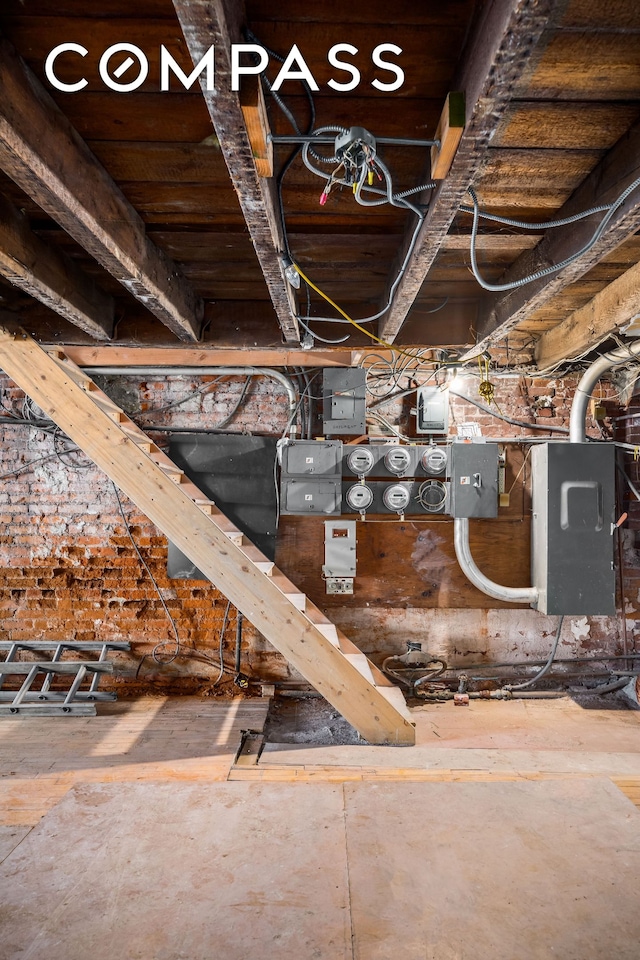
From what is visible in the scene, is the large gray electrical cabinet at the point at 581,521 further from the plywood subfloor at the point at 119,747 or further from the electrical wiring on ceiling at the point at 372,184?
the plywood subfloor at the point at 119,747

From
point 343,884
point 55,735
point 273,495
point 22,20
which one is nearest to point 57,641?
point 55,735

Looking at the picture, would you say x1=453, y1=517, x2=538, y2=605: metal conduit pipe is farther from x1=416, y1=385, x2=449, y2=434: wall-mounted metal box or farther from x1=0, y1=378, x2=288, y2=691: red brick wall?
x1=0, y1=378, x2=288, y2=691: red brick wall

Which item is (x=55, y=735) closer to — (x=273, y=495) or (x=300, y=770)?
(x=300, y=770)

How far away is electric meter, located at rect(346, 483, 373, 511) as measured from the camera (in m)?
3.44

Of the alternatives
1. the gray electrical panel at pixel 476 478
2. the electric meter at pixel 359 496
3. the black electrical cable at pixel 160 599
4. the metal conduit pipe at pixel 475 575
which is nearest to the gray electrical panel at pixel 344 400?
the electric meter at pixel 359 496

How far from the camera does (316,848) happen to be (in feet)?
6.48

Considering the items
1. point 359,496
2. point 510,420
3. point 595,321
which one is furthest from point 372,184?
point 510,420

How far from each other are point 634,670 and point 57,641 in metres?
3.99

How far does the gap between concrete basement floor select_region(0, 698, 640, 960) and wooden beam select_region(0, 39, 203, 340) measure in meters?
2.13

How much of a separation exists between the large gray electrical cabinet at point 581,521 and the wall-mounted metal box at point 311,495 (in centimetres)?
129

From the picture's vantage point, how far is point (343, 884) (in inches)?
70.8

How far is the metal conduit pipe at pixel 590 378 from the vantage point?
2949mm

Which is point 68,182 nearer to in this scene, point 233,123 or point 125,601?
point 233,123

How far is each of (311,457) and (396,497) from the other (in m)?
0.63
